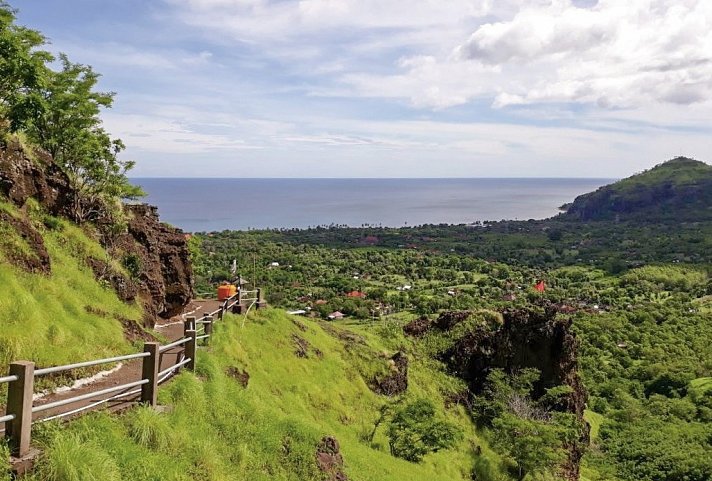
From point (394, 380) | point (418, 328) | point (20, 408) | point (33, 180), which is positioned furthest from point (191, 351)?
point (418, 328)

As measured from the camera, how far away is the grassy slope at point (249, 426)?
33.1 feet

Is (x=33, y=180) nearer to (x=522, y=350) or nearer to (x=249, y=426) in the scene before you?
(x=249, y=426)

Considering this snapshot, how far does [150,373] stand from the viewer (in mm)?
12438

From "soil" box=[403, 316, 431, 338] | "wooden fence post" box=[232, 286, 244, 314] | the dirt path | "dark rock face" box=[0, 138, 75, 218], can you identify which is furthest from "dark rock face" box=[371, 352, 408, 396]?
"dark rock face" box=[0, 138, 75, 218]

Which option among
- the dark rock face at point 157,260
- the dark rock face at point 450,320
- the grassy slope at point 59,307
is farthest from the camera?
the dark rock face at point 450,320

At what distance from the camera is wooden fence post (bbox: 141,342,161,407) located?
12.4 m

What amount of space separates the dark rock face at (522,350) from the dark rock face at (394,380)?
32.5 feet

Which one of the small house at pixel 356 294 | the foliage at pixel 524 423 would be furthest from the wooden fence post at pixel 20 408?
the small house at pixel 356 294

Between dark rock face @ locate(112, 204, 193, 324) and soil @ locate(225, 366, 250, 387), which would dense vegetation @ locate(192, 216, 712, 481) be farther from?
soil @ locate(225, 366, 250, 387)

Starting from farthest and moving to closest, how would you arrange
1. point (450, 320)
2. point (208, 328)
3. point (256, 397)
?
point (450, 320), point (208, 328), point (256, 397)

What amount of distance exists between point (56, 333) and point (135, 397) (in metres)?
3.77

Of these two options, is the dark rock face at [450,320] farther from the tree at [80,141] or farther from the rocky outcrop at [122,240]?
the tree at [80,141]

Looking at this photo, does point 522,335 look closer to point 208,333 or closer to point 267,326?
point 267,326

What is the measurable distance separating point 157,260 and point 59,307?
1244 centimetres
